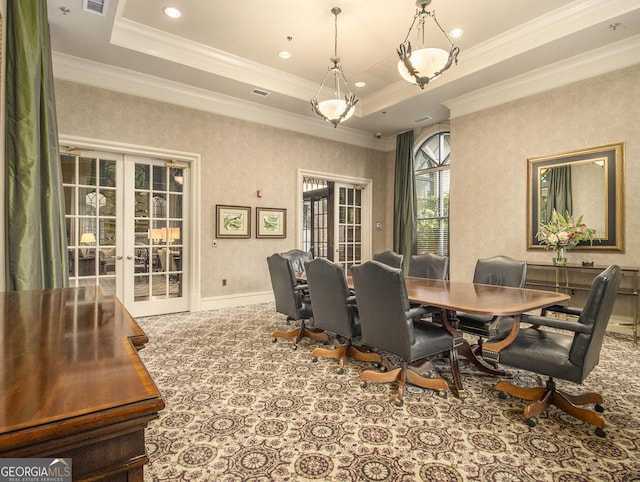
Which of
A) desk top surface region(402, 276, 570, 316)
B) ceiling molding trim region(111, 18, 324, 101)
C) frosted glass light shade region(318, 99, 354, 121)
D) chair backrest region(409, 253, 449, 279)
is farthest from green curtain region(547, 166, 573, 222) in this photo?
ceiling molding trim region(111, 18, 324, 101)

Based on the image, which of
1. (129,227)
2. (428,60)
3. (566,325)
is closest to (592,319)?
(566,325)

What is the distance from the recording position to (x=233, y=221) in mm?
5500

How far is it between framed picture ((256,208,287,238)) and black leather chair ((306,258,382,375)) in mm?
2808

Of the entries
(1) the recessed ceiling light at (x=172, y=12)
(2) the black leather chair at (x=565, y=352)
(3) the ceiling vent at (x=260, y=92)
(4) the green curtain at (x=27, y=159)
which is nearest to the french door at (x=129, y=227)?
(3) the ceiling vent at (x=260, y=92)

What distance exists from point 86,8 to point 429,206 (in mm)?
5926

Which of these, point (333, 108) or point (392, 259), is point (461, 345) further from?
point (333, 108)

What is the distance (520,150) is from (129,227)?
5643mm

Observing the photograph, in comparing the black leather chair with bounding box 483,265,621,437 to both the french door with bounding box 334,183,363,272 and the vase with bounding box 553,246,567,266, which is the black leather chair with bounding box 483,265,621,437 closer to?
the vase with bounding box 553,246,567,266

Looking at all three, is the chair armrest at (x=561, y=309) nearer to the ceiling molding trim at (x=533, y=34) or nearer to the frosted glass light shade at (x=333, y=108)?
the frosted glass light shade at (x=333, y=108)

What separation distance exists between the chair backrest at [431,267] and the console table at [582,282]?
4.24ft

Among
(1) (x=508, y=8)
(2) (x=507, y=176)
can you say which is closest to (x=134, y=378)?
(1) (x=508, y=8)

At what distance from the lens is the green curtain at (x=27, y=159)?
2.30m

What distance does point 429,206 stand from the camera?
22.6 feet

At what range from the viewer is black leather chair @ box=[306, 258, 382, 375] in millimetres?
2895
